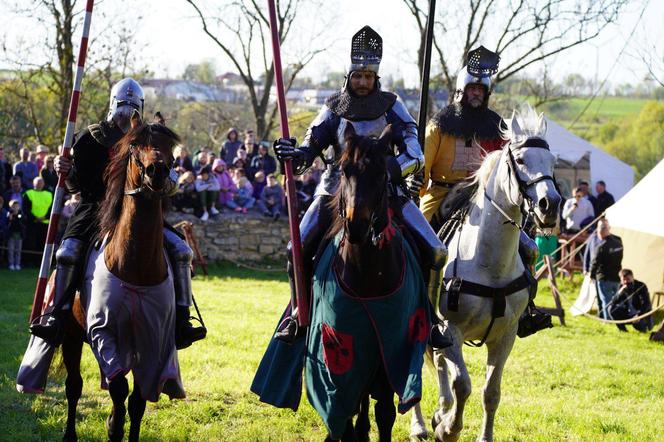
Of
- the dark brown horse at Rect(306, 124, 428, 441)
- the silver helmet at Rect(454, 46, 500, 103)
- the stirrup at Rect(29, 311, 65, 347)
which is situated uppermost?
the silver helmet at Rect(454, 46, 500, 103)

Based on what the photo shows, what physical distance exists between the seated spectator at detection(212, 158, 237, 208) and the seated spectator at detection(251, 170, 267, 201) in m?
0.52

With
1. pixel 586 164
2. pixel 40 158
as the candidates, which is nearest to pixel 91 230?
pixel 40 158

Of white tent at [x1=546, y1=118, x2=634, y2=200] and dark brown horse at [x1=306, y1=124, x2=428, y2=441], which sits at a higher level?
dark brown horse at [x1=306, y1=124, x2=428, y2=441]

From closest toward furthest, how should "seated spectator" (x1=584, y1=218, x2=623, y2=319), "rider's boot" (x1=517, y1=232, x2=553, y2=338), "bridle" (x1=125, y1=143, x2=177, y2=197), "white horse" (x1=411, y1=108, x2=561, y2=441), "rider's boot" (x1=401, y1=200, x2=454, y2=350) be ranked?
1. "bridle" (x1=125, y1=143, x2=177, y2=197)
2. "rider's boot" (x1=401, y1=200, x2=454, y2=350)
3. "white horse" (x1=411, y1=108, x2=561, y2=441)
4. "rider's boot" (x1=517, y1=232, x2=553, y2=338)
5. "seated spectator" (x1=584, y1=218, x2=623, y2=319)

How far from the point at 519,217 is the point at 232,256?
15.5 metres

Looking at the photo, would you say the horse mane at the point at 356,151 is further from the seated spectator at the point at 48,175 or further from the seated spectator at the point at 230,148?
→ the seated spectator at the point at 230,148

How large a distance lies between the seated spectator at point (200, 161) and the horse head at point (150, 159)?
14.7 meters

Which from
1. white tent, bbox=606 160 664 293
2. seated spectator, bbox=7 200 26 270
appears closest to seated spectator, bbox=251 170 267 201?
seated spectator, bbox=7 200 26 270

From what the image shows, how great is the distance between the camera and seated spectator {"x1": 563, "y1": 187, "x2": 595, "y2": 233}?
21.1 m

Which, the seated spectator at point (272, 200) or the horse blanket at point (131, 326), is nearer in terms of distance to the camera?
the horse blanket at point (131, 326)

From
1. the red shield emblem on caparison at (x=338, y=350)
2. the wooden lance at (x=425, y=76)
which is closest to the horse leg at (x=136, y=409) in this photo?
the red shield emblem on caparison at (x=338, y=350)

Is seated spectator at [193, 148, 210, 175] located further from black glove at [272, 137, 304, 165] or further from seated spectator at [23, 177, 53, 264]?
black glove at [272, 137, 304, 165]

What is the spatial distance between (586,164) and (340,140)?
21.5 m

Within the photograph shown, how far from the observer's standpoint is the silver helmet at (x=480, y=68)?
312 inches
